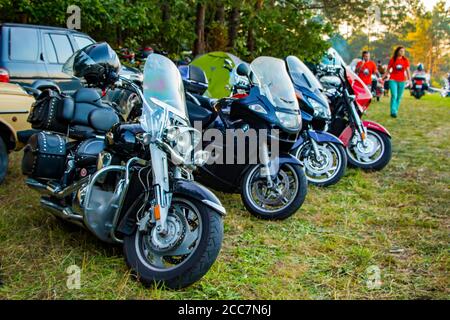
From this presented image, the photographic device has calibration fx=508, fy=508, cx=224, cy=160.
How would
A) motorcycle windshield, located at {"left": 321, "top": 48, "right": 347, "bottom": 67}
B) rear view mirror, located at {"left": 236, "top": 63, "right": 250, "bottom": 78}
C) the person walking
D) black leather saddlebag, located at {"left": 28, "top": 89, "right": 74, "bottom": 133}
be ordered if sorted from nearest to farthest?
black leather saddlebag, located at {"left": 28, "top": 89, "right": 74, "bottom": 133}
rear view mirror, located at {"left": 236, "top": 63, "right": 250, "bottom": 78}
motorcycle windshield, located at {"left": 321, "top": 48, "right": 347, "bottom": 67}
the person walking

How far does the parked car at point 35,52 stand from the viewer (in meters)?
7.08

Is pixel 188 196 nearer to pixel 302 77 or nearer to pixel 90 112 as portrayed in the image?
pixel 90 112

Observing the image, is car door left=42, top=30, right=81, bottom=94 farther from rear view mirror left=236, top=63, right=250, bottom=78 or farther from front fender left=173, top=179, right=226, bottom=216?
front fender left=173, top=179, right=226, bottom=216

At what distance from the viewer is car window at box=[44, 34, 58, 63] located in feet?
24.8

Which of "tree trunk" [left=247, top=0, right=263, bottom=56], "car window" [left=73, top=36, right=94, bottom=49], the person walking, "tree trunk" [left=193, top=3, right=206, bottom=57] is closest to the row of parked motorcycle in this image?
"car window" [left=73, top=36, right=94, bottom=49]

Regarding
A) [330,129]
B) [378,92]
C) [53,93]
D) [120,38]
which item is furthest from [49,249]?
[378,92]

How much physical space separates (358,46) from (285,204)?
247 feet

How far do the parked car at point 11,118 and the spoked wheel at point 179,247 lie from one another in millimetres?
2366

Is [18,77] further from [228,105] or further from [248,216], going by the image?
[248,216]

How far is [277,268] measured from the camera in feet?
11.6

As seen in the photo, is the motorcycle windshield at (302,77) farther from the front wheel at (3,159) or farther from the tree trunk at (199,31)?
the tree trunk at (199,31)

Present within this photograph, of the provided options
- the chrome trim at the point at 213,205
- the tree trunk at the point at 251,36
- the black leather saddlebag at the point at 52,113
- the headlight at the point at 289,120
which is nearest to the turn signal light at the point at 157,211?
the chrome trim at the point at 213,205

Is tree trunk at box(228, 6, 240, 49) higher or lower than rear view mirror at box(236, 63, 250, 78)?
higher

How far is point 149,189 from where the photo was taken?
3197 mm
